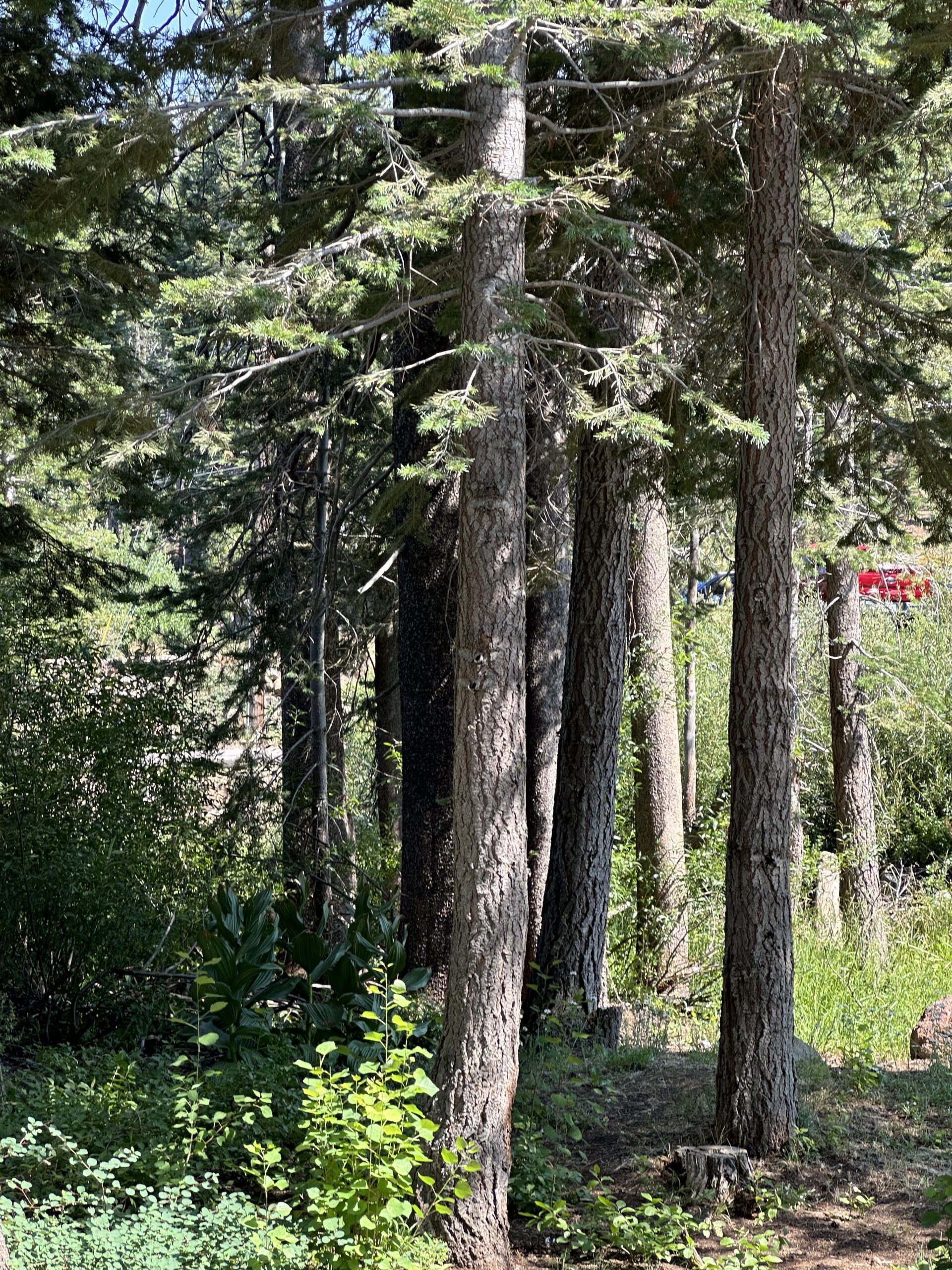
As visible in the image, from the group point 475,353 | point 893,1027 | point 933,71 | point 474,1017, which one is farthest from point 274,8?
point 893,1027

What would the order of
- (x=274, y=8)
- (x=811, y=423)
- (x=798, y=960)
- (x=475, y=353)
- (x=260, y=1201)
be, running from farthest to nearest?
(x=811, y=423) < (x=798, y=960) < (x=274, y=8) < (x=260, y=1201) < (x=475, y=353)

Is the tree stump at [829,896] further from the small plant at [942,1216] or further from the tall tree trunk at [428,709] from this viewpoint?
the small plant at [942,1216]

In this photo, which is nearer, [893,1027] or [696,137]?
[696,137]

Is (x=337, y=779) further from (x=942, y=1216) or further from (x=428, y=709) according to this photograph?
(x=942, y=1216)

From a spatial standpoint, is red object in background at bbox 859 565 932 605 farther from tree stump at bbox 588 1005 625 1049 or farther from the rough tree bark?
tree stump at bbox 588 1005 625 1049

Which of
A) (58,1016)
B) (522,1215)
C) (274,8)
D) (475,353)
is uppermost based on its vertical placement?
(274,8)

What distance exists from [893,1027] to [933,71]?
711 centimetres

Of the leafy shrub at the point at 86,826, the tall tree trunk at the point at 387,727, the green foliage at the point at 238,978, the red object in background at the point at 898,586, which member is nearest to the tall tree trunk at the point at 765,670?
the green foliage at the point at 238,978

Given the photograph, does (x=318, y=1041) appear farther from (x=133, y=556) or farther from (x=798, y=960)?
(x=133, y=556)

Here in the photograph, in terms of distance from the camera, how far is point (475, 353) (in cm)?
477

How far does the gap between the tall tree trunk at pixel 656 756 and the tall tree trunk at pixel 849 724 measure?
2.48m

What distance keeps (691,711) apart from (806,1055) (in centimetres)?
809

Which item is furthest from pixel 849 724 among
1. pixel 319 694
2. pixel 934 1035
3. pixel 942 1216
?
pixel 942 1216

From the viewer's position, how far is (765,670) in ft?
18.9
